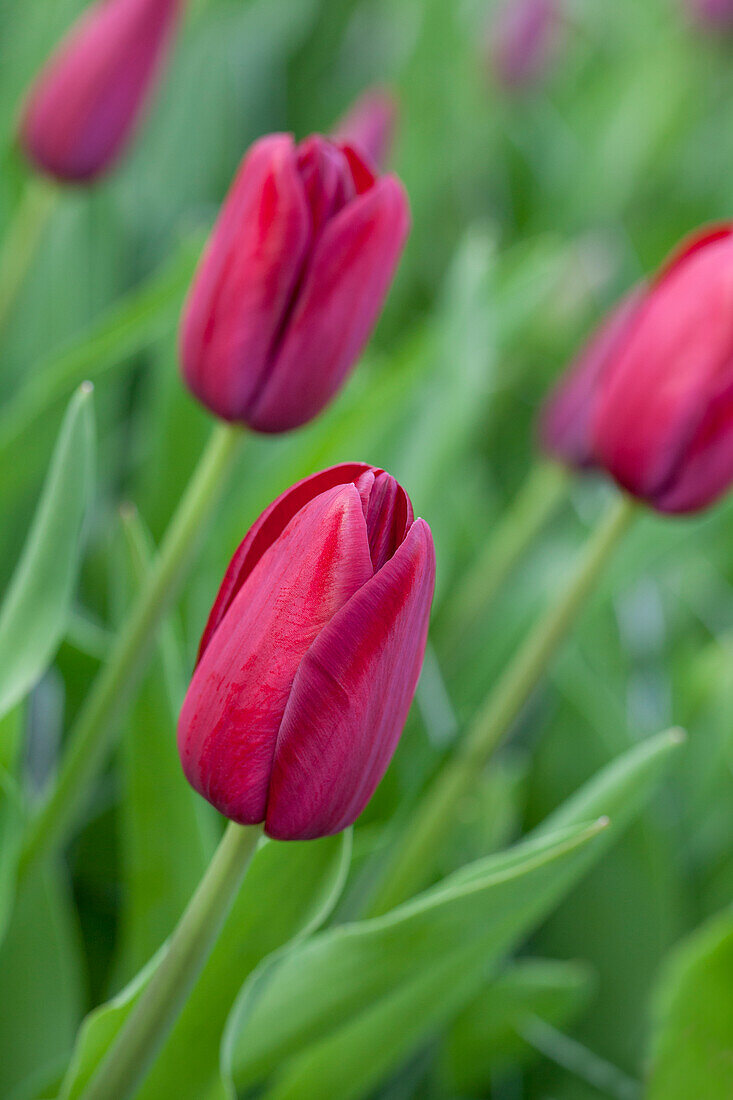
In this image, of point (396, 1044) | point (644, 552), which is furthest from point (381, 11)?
point (396, 1044)

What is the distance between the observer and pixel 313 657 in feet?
0.74

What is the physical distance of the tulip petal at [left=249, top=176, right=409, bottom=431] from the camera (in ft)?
0.98

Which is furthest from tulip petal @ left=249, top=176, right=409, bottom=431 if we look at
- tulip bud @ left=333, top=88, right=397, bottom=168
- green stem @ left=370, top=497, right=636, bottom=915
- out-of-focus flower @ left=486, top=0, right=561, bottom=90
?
out-of-focus flower @ left=486, top=0, right=561, bottom=90

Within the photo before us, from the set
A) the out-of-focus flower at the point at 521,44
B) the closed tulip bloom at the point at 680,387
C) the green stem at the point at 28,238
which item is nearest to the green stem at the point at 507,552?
the closed tulip bloom at the point at 680,387

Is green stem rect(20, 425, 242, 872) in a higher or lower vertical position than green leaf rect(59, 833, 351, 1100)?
higher

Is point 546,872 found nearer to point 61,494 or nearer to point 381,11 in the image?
point 61,494

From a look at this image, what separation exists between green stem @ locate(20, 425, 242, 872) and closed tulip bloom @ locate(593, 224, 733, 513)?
116 millimetres

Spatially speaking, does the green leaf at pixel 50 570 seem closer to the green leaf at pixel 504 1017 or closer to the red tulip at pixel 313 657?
the red tulip at pixel 313 657

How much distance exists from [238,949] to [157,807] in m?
0.06

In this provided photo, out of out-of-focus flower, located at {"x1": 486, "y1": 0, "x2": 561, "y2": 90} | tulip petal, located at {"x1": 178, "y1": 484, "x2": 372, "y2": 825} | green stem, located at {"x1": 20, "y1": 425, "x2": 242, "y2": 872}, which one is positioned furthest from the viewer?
out-of-focus flower, located at {"x1": 486, "y1": 0, "x2": 561, "y2": 90}

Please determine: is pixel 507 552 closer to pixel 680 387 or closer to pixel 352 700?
pixel 680 387

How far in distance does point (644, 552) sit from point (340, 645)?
13.3 inches

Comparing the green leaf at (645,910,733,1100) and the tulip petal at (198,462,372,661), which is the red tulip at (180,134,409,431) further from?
the green leaf at (645,910,733,1100)

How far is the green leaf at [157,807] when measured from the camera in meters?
0.35
